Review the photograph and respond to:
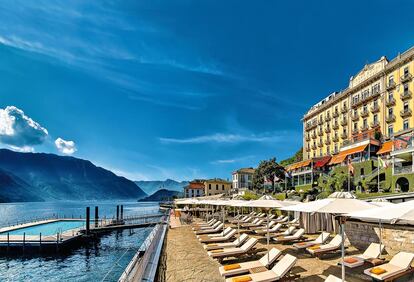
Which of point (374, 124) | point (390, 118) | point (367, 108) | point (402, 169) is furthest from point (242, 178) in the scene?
point (402, 169)

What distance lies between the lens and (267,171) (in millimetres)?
54469

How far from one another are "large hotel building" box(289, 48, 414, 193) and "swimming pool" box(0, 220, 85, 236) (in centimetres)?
3903

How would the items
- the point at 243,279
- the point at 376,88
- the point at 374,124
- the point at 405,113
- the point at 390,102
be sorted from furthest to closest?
the point at 376,88 → the point at 374,124 → the point at 390,102 → the point at 405,113 → the point at 243,279

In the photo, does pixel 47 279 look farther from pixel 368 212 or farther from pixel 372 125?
pixel 372 125

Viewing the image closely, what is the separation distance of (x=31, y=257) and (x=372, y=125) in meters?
45.1

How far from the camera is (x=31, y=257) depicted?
28.5 m

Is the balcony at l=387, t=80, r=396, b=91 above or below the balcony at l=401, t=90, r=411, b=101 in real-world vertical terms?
above

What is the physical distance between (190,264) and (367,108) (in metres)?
40.6

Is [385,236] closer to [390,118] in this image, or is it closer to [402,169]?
[402,169]

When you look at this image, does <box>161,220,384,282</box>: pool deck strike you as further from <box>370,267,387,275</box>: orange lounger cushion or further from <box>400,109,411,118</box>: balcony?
<box>400,109,411,118</box>: balcony

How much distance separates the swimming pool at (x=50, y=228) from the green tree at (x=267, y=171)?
32708mm

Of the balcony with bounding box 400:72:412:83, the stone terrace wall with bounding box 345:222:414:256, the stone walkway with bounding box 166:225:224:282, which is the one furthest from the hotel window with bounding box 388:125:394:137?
the stone walkway with bounding box 166:225:224:282

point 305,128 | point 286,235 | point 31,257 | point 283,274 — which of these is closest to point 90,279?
point 31,257

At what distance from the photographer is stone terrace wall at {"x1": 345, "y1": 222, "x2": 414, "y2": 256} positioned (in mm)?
10805
